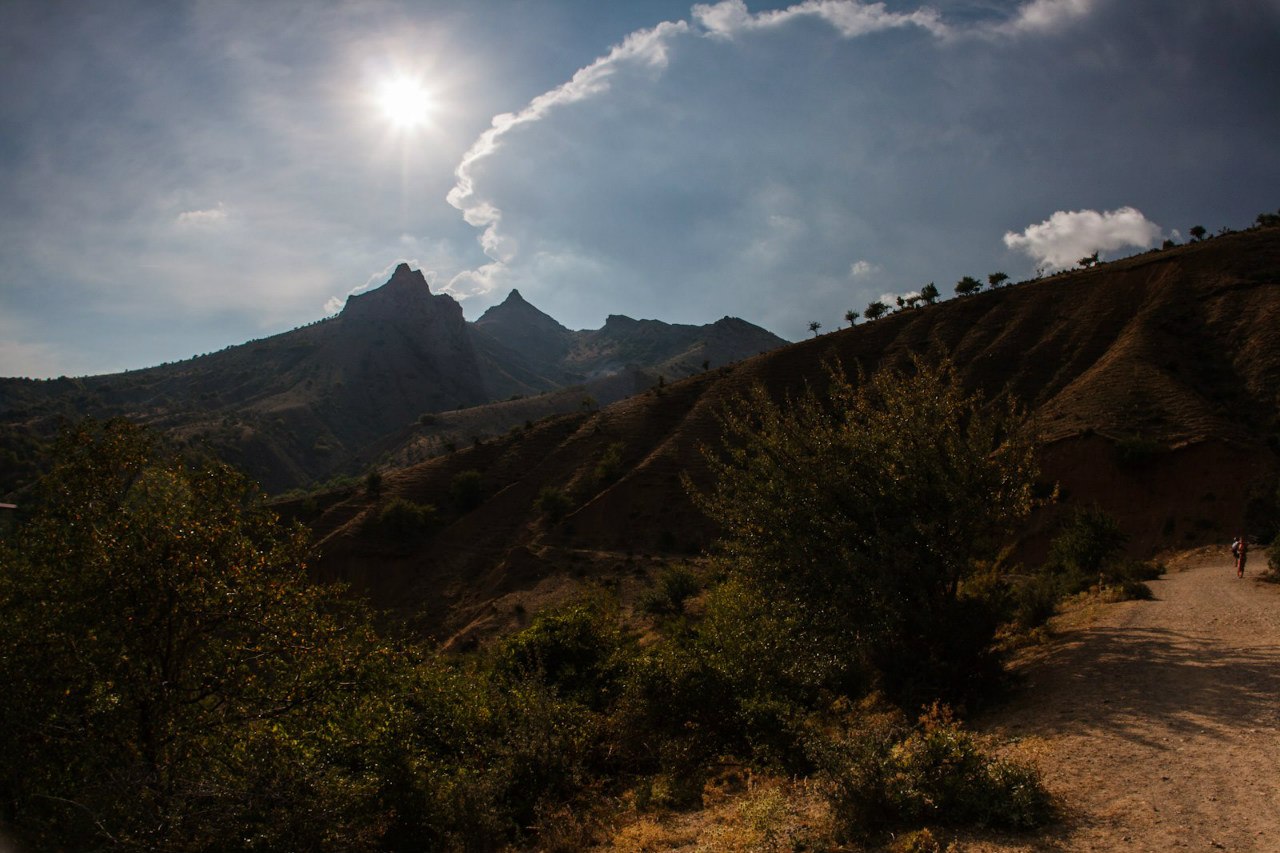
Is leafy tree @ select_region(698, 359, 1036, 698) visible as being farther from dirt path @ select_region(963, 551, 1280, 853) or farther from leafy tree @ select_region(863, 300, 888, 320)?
leafy tree @ select_region(863, 300, 888, 320)

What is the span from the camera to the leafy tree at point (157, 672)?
23.7 feet

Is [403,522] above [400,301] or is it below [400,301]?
below

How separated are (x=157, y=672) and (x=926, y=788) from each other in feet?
30.7

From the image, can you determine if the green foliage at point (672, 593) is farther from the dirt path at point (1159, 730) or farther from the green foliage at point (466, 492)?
the green foliage at point (466, 492)

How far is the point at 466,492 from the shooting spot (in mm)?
58938

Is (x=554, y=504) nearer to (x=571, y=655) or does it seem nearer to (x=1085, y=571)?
(x=571, y=655)

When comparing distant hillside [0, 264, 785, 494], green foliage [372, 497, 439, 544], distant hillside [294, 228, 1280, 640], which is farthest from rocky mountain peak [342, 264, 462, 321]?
green foliage [372, 497, 439, 544]

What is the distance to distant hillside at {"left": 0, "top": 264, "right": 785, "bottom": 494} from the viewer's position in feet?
348

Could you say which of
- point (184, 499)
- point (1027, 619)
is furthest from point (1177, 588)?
point (184, 499)

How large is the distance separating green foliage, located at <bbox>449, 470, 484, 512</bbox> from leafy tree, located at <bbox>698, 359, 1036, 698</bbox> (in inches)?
1923

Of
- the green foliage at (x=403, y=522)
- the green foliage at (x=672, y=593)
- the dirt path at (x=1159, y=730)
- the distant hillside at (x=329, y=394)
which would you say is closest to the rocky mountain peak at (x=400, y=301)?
the distant hillside at (x=329, y=394)

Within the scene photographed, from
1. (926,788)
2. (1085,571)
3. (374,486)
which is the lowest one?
(1085,571)

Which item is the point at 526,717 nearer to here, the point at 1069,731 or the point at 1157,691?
the point at 1069,731

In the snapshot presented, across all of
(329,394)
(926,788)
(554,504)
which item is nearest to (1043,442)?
(554,504)
